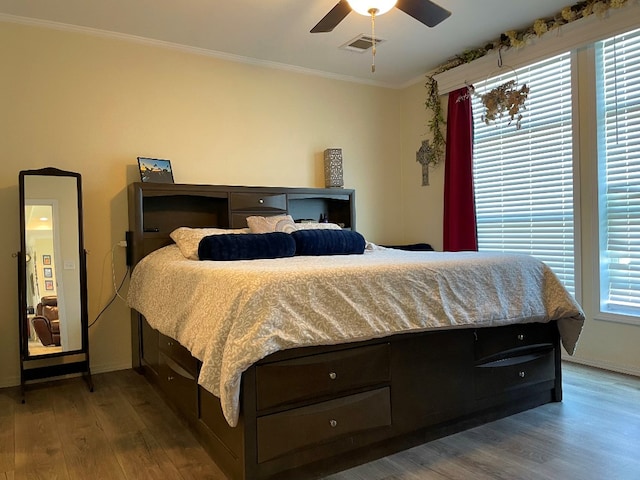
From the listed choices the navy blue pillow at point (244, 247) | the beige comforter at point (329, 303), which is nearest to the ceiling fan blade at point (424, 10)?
the beige comforter at point (329, 303)

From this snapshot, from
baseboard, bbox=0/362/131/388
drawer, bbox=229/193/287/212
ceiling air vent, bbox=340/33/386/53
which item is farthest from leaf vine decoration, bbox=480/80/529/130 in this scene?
baseboard, bbox=0/362/131/388

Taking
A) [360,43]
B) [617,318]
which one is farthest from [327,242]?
[617,318]

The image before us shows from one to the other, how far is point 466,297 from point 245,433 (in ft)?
3.99

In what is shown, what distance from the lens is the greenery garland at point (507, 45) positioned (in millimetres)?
3174

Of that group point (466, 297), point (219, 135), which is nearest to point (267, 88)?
point (219, 135)

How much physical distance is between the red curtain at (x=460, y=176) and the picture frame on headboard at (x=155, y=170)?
2.49 metres

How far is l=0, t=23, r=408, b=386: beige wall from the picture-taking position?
10.5ft

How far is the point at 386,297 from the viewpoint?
6.71 ft

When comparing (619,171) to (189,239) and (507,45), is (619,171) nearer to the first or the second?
(507,45)

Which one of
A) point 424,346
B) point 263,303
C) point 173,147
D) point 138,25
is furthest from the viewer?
point 173,147

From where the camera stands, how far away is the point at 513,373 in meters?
2.49

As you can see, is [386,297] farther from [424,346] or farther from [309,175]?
[309,175]

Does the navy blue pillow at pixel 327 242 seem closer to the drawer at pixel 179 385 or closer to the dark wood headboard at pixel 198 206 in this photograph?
the dark wood headboard at pixel 198 206

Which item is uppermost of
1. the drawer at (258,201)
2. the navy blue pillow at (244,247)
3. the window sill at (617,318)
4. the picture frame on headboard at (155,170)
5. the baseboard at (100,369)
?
the picture frame on headboard at (155,170)
